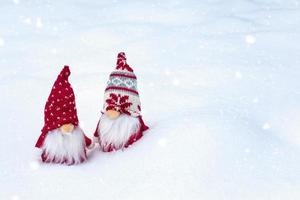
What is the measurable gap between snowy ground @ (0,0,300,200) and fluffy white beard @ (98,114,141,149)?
78 millimetres

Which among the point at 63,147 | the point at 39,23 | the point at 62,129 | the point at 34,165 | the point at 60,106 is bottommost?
the point at 34,165

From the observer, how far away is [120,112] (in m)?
2.73

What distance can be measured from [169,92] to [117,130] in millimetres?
951

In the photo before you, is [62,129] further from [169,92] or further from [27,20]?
[27,20]

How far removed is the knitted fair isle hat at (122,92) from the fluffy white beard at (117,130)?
48 millimetres

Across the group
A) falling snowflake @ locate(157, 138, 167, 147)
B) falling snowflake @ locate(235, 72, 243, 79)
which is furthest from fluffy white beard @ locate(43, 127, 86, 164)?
falling snowflake @ locate(235, 72, 243, 79)

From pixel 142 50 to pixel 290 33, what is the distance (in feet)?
5.40

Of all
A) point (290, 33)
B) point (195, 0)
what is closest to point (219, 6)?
point (195, 0)

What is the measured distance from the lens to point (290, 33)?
512 centimetres

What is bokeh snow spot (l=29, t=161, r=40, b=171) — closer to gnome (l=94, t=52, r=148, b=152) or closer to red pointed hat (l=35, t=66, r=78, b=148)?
red pointed hat (l=35, t=66, r=78, b=148)

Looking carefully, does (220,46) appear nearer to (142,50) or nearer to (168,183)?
(142,50)

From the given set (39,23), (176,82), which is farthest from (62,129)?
(39,23)

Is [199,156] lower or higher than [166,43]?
lower

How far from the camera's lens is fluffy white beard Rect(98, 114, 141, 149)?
274cm
